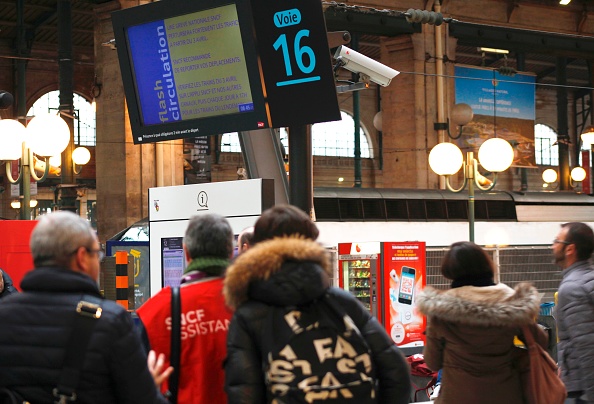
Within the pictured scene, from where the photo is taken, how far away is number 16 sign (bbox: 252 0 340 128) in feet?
17.8

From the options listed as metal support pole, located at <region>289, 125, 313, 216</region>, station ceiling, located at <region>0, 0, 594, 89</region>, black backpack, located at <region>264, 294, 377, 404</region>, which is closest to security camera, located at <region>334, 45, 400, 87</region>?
metal support pole, located at <region>289, 125, 313, 216</region>

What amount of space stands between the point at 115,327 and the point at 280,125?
3099 millimetres

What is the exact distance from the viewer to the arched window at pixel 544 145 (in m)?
46.5

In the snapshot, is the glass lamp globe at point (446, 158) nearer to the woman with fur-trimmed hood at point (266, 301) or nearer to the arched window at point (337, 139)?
the woman with fur-trimmed hood at point (266, 301)

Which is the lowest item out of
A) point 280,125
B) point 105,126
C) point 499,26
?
point 280,125

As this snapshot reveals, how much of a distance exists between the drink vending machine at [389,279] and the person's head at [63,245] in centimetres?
890

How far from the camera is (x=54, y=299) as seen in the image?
9.18 ft

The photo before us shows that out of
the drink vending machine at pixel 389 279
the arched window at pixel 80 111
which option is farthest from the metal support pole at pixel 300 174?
the arched window at pixel 80 111

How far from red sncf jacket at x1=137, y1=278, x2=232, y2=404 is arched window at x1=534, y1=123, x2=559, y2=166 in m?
44.6

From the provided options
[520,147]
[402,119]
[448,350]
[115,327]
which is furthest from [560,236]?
[520,147]

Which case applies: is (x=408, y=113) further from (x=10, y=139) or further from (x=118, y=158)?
(x=10, y=139)

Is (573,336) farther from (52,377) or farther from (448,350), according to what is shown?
(52,377)

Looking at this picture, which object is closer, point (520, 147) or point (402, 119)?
point (402, 119)

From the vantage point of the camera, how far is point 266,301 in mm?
2977
